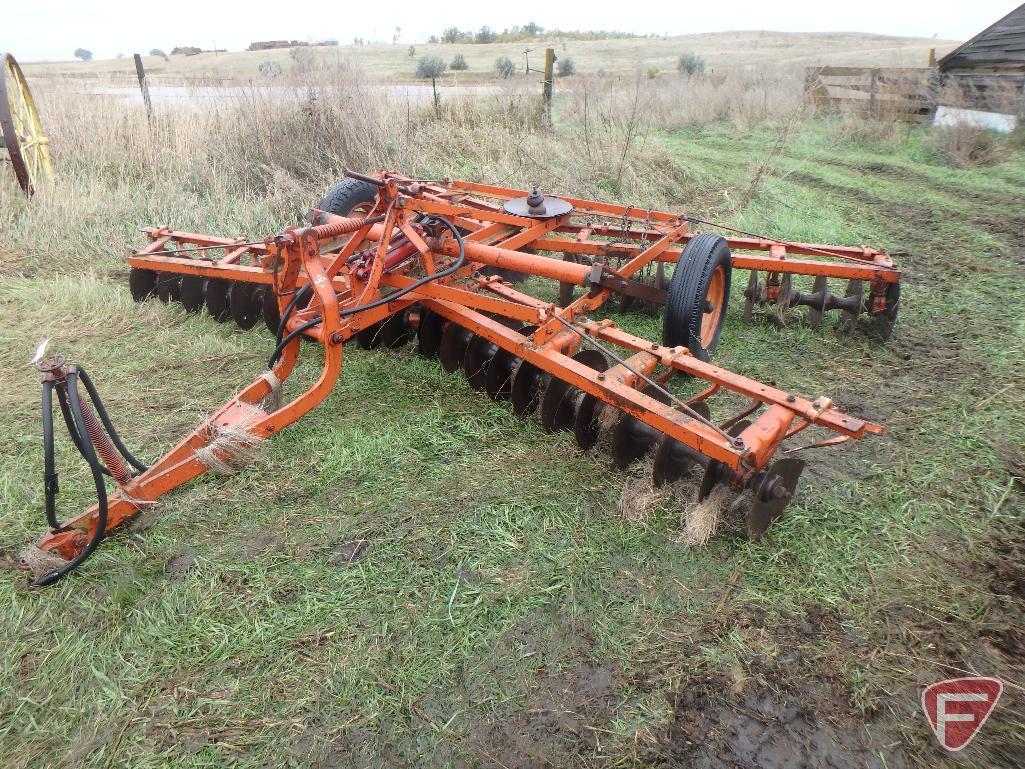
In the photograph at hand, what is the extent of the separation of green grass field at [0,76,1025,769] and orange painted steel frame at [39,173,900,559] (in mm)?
296

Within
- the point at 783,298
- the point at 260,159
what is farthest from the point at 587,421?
the point at 260,159

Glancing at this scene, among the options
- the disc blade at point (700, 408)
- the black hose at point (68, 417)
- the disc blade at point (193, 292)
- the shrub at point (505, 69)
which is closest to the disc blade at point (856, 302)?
the disc blade at point (700, 408)

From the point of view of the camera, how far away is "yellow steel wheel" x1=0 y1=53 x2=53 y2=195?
6.16 metres

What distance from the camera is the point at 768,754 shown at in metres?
1.85

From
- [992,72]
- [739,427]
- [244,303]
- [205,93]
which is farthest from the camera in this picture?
[992,72]

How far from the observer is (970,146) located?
1017 cm

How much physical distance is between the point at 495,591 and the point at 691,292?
191 centimetres

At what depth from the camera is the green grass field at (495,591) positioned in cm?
193

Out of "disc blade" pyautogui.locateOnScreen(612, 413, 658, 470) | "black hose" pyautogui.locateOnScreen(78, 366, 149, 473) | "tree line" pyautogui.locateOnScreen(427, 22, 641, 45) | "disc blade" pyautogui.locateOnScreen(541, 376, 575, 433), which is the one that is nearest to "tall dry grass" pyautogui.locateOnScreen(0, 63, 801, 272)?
"black hose" pyautogui.locateOnScreen(78, 366, 149, 473)

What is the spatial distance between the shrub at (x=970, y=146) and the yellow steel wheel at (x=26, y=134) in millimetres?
12581

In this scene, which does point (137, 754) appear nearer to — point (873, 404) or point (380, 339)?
point (380, 339)

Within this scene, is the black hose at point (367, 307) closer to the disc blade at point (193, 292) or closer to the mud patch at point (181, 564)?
the mud patch at point (181, 564)

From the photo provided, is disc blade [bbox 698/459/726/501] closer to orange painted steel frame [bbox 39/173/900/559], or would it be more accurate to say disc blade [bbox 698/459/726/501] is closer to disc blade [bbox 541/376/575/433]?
orange painted steel frame [bbox 39/173/900/559]

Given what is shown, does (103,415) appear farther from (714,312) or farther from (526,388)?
(714,312)
